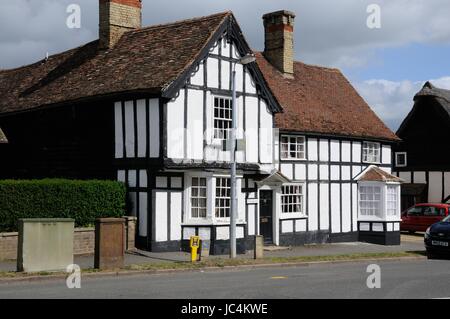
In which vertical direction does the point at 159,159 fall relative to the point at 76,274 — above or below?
above

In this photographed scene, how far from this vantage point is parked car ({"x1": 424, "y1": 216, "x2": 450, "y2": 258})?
21.5 m

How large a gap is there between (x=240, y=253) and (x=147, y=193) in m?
4.24

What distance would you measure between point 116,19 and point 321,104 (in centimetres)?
1017

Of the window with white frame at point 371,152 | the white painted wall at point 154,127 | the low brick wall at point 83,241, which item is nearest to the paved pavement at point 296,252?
the low brick wall at point 83,241

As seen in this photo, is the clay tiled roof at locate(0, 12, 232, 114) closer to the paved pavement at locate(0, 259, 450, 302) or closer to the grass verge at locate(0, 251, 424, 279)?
the grass verge at locate(0, 251, 424, 279)

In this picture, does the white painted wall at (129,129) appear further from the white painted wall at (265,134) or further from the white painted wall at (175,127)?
the white painted wall at (265,134)

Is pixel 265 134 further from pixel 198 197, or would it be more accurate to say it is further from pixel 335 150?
pixel 335 150

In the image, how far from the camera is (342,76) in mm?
34281

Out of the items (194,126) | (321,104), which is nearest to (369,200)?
(321,104)

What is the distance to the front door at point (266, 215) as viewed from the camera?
85.9ft

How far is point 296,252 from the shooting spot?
2422 centimetres

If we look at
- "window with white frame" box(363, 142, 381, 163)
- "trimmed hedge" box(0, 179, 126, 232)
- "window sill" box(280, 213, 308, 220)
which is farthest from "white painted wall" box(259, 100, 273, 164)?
"window with white frame" box(363, 142, 381, 163)
